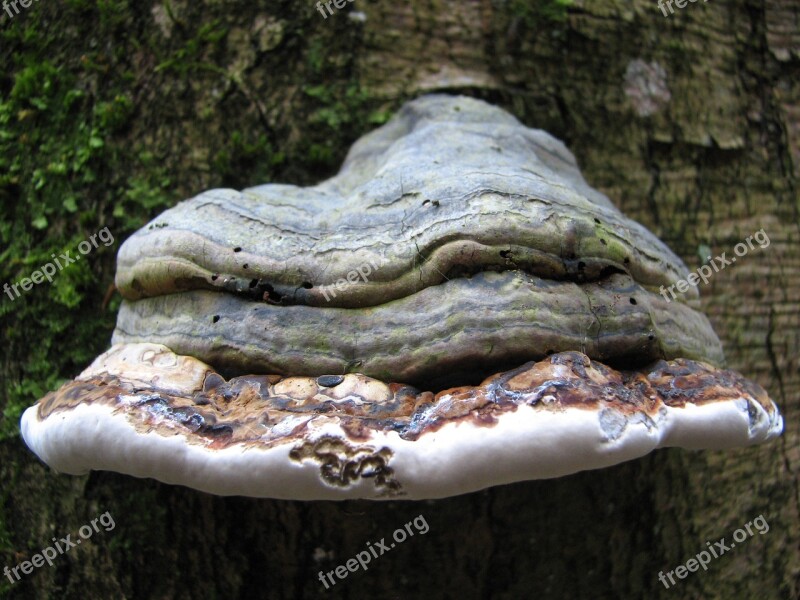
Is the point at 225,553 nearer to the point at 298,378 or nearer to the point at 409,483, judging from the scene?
the point at 298,378

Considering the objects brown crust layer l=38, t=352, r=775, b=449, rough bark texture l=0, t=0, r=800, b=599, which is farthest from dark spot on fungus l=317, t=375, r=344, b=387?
rough bark texture l=0, t=0, r=800, b=599

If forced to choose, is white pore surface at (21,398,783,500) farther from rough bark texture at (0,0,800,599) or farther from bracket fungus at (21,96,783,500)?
rough bark texture at (0,0,800,599)

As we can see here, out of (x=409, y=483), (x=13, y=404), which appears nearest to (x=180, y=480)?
(x=409, y=483)

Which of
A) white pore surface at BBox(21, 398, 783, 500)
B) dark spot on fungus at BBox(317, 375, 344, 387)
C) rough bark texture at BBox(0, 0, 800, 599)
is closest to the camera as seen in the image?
white pore surface at BBox(21, 398, 783, 500)

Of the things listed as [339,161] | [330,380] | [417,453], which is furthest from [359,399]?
[339,161]

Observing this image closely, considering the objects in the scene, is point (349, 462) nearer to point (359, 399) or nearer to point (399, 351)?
point (359, 399)

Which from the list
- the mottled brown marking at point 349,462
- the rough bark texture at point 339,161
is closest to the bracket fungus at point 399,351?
the mottled brown marking at point 349,462

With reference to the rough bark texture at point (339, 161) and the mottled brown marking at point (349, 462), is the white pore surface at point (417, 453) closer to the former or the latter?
the mottled brown marking at point (349, 462)
